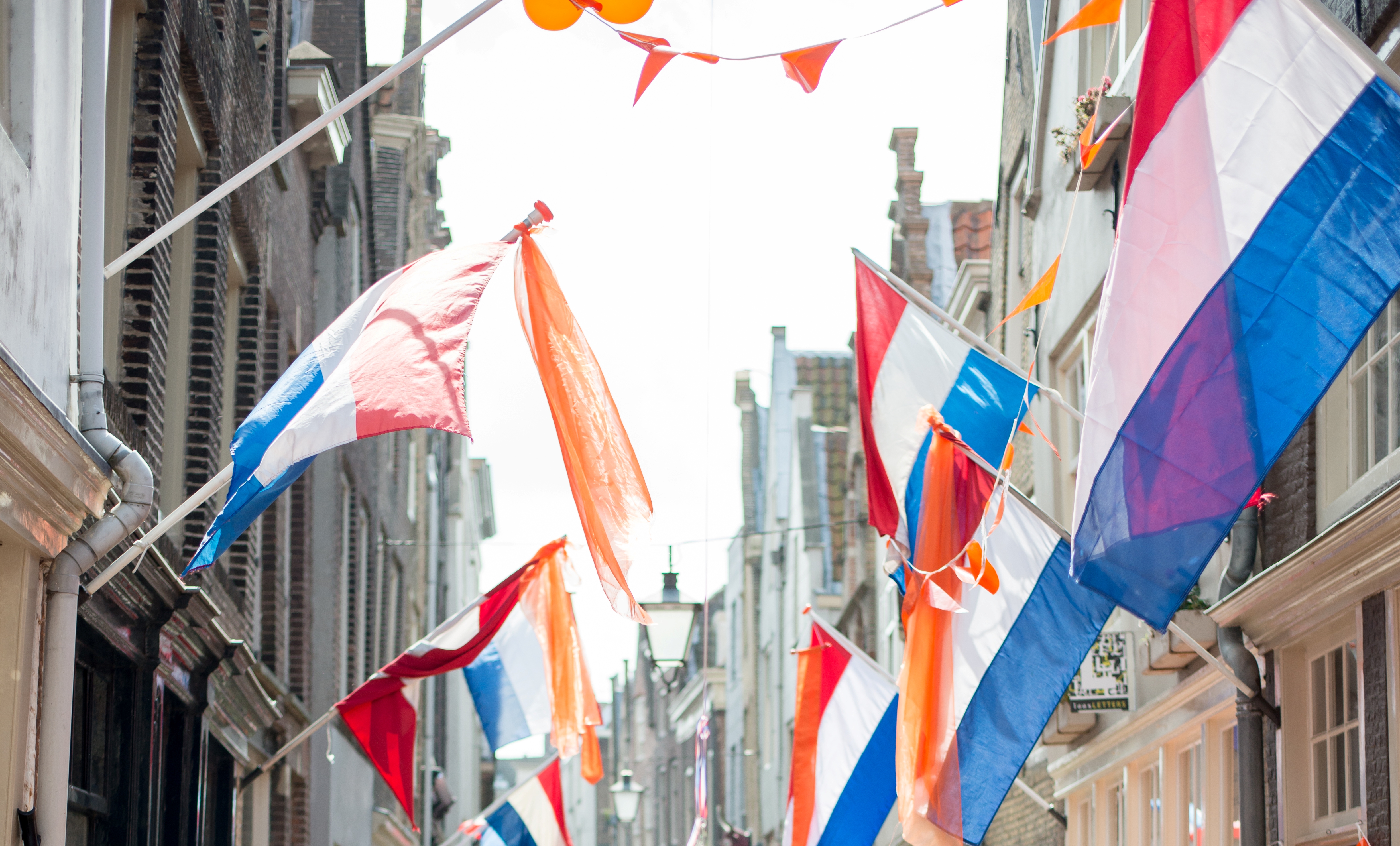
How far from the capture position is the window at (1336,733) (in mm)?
7176

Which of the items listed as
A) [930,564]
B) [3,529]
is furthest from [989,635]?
[3,529]

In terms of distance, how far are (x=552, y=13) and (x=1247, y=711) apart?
4862mm

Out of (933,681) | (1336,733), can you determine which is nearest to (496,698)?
(933,681)

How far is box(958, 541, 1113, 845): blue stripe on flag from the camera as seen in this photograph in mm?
7535

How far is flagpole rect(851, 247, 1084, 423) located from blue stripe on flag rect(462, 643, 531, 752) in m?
4.45

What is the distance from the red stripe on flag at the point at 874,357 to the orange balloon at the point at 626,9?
2.25 meters

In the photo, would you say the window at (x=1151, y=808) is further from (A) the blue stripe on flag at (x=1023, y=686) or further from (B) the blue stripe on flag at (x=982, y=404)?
(B) the blue stripe on flag at (x=982, y=404)

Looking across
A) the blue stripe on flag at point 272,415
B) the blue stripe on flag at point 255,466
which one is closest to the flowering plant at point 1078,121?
the blue stripe on flag at point 272,415

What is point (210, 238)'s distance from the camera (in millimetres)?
10383

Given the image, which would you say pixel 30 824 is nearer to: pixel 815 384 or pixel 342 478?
pixel 342 478

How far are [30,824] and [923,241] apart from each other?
19577 mm

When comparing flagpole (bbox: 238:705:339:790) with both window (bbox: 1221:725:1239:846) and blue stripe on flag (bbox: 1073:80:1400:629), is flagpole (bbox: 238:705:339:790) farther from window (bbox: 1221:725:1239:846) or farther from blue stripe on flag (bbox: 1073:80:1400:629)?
blue stripe on flag (bbox: 1073:80:1400:629)

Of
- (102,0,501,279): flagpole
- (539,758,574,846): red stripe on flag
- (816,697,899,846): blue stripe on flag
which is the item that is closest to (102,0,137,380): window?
(102,0,501,279): flagpole

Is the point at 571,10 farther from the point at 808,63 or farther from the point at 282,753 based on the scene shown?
the point at 282,753
